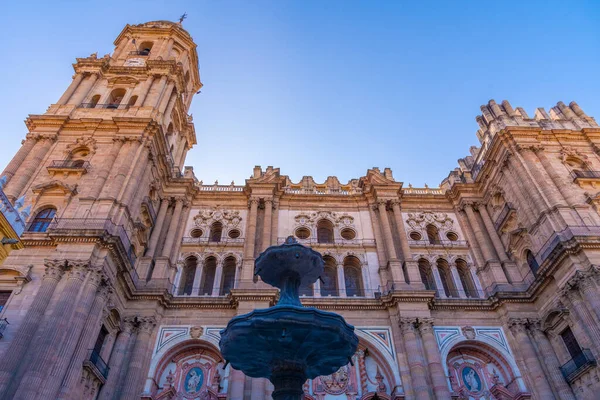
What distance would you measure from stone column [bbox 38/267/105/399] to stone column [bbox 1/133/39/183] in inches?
292

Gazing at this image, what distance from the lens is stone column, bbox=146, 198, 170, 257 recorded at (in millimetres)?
21047

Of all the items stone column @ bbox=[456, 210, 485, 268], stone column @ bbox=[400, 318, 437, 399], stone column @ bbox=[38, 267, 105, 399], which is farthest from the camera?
stone column @ bbox=[456, 210, 485, 268]

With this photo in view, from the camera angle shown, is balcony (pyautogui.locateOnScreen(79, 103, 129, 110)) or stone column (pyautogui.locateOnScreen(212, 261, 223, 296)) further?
balcony (pyautogui.locateOnScreen(79, 103, 129, 110))

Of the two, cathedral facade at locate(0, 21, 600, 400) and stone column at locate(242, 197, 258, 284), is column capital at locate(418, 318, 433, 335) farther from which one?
stone column at locate(242, 197, 258, 284)

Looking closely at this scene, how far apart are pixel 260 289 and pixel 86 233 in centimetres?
694

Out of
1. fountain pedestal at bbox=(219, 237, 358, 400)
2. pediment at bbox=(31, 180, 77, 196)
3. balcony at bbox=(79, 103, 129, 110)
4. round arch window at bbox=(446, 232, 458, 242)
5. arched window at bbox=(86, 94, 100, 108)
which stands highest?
arched window at bbox=(86, 94, 100, 108)

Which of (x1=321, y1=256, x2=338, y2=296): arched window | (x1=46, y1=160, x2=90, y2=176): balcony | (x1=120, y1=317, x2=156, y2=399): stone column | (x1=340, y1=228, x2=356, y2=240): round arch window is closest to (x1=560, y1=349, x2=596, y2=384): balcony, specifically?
(x1=321, y1=256, x2=338, y2=296): arched window

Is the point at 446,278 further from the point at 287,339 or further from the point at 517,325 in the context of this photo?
the point at 287,339

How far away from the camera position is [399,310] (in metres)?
18.4

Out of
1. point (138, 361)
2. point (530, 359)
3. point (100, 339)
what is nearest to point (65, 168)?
point (100, 339)

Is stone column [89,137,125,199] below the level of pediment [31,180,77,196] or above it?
above

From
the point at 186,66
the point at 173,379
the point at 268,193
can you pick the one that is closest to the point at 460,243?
the point at 268,193

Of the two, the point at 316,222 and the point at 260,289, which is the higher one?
the point at 316,222

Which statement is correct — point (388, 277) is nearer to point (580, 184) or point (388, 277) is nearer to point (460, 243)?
point (460, 243)
